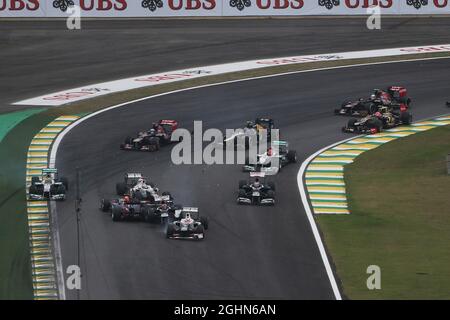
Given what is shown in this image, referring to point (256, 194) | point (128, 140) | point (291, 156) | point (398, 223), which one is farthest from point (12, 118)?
point (398, 223)

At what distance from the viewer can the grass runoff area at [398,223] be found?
3841 cm

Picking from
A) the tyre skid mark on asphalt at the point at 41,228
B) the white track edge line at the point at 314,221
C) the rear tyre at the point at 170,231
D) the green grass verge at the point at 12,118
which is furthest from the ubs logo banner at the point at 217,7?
the rear tyre at the point at 170,231

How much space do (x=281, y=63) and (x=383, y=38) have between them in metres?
8.53

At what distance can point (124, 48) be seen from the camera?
7519cm

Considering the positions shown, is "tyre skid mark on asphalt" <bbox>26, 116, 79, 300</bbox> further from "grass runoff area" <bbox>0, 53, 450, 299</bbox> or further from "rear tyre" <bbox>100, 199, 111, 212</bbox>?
"rear tyre" <bbox>100, 199, 111, 212</bbox>

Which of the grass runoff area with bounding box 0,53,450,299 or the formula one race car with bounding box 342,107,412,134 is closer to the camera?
the grass runoff area with bounding box 0,53,450,299

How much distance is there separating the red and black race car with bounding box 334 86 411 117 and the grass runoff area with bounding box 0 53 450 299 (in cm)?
930

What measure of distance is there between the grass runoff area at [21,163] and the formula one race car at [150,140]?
4.37 m

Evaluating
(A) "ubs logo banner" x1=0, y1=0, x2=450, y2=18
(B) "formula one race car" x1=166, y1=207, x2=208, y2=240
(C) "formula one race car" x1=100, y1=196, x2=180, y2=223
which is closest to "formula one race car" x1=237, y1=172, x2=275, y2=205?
(C) "formula one race car" x1=100, y1=196, x2=180, y2=223

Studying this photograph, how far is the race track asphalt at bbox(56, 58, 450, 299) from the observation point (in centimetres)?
3781

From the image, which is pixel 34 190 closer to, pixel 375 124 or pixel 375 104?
pixel 375 124

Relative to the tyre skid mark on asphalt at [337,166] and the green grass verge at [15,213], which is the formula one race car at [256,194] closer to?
the tyre skid mark on asphalt at [337,166]

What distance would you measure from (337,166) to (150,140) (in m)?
7.94
